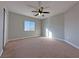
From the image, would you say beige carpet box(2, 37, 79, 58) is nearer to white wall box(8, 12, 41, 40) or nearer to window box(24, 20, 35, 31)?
white wall box(8, 12, 41, 40)

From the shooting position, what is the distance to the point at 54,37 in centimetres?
909

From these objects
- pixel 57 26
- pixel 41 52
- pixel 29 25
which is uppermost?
pixel 29 25

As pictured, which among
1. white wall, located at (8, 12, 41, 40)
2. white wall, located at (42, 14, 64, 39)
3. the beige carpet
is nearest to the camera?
the beige carpet

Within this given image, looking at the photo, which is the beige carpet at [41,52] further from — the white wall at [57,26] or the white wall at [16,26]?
the white wall at [57,26]

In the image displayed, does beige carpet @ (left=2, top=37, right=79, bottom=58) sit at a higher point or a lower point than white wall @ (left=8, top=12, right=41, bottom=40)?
lower

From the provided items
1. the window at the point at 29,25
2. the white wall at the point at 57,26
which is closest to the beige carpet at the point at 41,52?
the white wall at the point at 57,26

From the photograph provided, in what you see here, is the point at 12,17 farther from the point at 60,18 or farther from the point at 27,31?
the point at 60,18

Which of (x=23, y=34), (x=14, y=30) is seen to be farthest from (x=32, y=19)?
(x=14, y=30)

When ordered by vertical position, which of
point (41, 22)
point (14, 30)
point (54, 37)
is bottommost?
point (54, 37)

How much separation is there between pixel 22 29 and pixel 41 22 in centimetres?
367

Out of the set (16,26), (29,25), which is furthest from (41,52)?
(29,25)

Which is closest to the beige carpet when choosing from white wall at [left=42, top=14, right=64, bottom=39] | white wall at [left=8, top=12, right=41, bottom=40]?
white wall at [left=8, top=12, right=41, bottom=40]

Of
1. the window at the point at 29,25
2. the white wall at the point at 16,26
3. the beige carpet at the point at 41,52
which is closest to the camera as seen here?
the beige carpet at the point at 41,52

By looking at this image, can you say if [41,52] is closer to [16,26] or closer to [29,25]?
[16,26]
